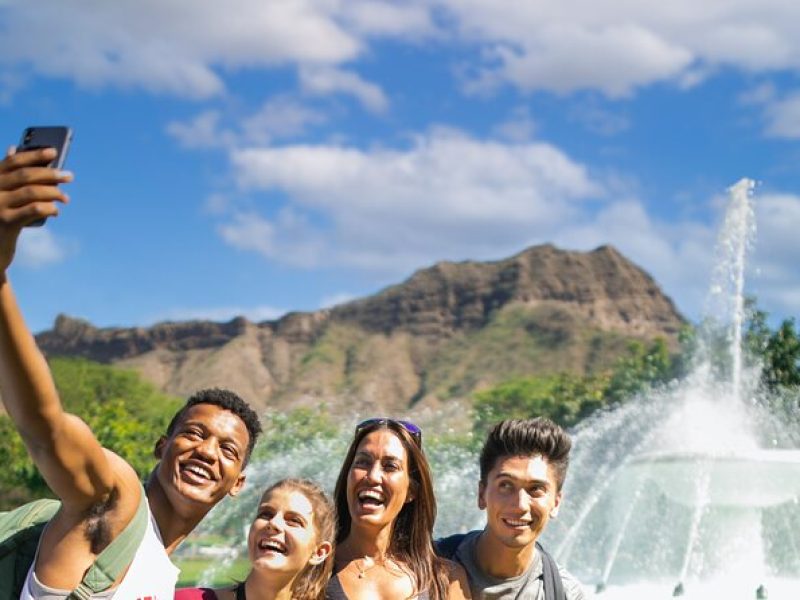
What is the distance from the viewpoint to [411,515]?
12.9 ft

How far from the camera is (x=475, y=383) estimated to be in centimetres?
11031

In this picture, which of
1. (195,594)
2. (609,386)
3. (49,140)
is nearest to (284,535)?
(195,594)

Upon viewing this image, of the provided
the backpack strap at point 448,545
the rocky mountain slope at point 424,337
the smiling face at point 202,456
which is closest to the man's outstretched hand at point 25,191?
the smiling face at point 202,456

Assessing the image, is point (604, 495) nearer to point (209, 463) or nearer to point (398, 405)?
point (209, 463)

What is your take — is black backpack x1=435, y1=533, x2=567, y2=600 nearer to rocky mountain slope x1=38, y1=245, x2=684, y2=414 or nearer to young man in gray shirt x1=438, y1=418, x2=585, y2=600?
young man in gray shirt x1=438, y1=418, x2=585, y2=600

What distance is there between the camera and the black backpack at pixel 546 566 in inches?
150

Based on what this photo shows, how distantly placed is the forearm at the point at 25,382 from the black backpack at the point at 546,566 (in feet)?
6.35

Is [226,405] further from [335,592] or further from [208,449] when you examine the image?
[335,592]

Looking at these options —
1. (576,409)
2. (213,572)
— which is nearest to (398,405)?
(576,409)

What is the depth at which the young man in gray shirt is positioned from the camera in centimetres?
382

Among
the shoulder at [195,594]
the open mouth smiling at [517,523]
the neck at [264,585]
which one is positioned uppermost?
the open mouth smiling at [517,523]

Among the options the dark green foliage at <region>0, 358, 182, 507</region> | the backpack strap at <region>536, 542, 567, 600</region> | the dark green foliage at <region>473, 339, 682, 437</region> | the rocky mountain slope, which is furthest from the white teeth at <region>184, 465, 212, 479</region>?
the rocky mountain slope

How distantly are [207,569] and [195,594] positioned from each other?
1753 cm

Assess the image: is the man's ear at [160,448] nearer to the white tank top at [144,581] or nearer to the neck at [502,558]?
the white tank top at [144,581]
